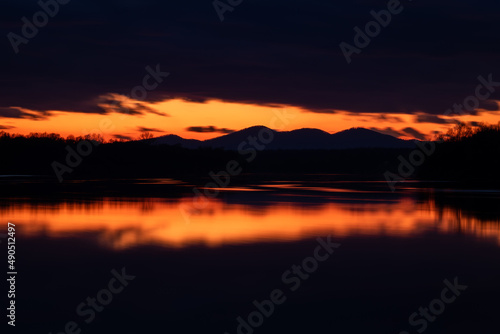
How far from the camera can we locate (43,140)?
139 meters

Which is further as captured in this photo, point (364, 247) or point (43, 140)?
point (43, 140)

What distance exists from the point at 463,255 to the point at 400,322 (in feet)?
22.6

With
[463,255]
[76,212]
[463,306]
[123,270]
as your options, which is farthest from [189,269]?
[76,212]

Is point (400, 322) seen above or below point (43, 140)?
below

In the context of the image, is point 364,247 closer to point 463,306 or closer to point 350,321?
point 463,306

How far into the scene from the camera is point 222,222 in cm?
2286
